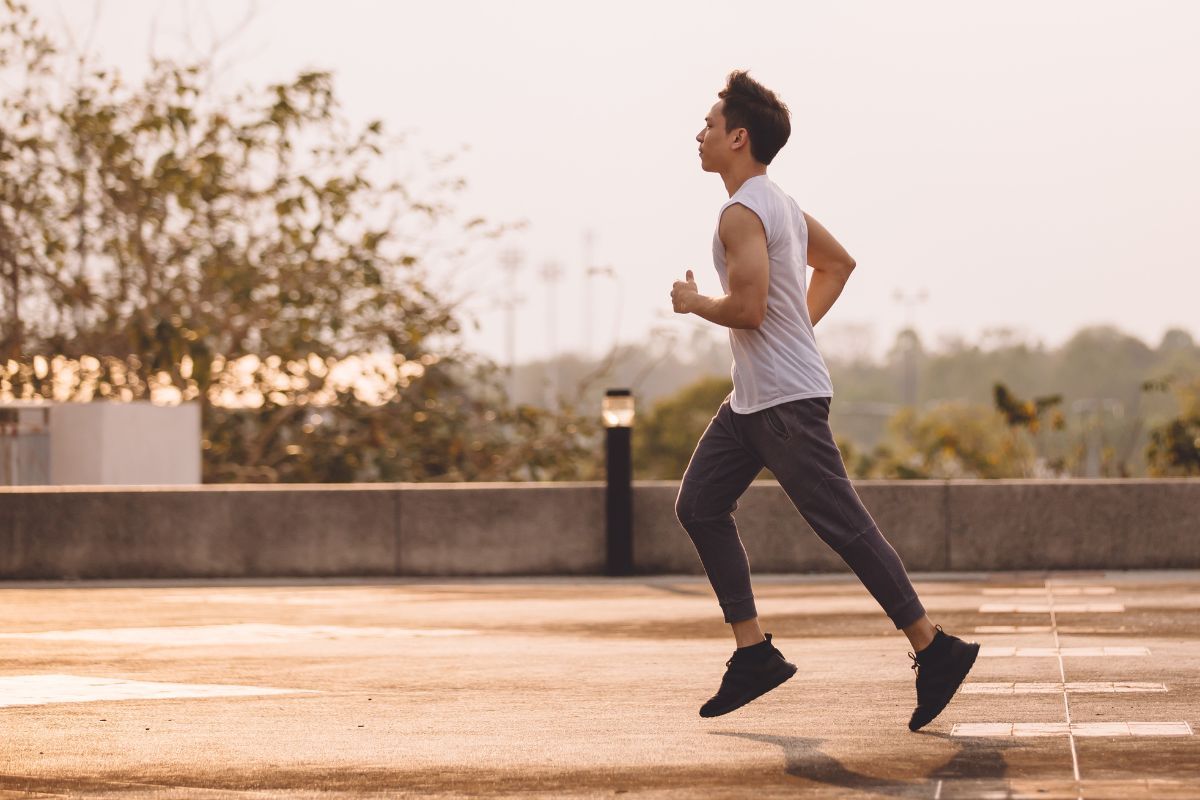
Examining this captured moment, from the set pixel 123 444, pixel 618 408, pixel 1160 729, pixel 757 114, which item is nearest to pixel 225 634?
pixel 757 114

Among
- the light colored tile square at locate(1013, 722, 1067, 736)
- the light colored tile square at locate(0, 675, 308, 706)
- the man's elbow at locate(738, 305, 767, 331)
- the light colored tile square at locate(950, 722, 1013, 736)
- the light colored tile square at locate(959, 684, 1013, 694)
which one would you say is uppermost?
the man's elbow at locate(738, 305, 767, 331)

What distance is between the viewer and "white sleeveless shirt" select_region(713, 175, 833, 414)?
529 cm

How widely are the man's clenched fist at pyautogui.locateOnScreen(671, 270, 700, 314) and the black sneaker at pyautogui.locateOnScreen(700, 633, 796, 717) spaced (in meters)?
0.97

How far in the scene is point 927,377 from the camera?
172250 millimetres

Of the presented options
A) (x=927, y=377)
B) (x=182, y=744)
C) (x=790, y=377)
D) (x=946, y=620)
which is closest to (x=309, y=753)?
(x=182, y=744)

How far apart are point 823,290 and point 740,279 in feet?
1.65

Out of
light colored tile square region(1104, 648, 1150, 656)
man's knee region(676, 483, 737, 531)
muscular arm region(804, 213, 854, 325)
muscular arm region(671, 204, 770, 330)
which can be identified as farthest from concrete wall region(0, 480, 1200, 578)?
muscular arm region(671, 204, 770, 330)

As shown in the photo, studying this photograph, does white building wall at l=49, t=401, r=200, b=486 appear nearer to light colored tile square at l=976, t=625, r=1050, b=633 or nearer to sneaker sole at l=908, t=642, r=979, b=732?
light colored tile square at l=976, t=625, r=1050, b=633

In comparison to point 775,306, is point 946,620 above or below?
below

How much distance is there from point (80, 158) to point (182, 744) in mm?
14338

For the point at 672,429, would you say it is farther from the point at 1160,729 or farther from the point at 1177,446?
the point at 1160,729

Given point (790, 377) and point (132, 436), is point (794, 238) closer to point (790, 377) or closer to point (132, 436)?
point (790, 377)

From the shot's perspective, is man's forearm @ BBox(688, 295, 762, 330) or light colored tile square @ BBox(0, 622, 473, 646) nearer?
man's forearm @ BBox(688, 295, 762, 330)

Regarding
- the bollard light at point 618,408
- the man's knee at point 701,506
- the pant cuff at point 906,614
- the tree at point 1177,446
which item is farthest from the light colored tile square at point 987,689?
the tree at point 1177,446
